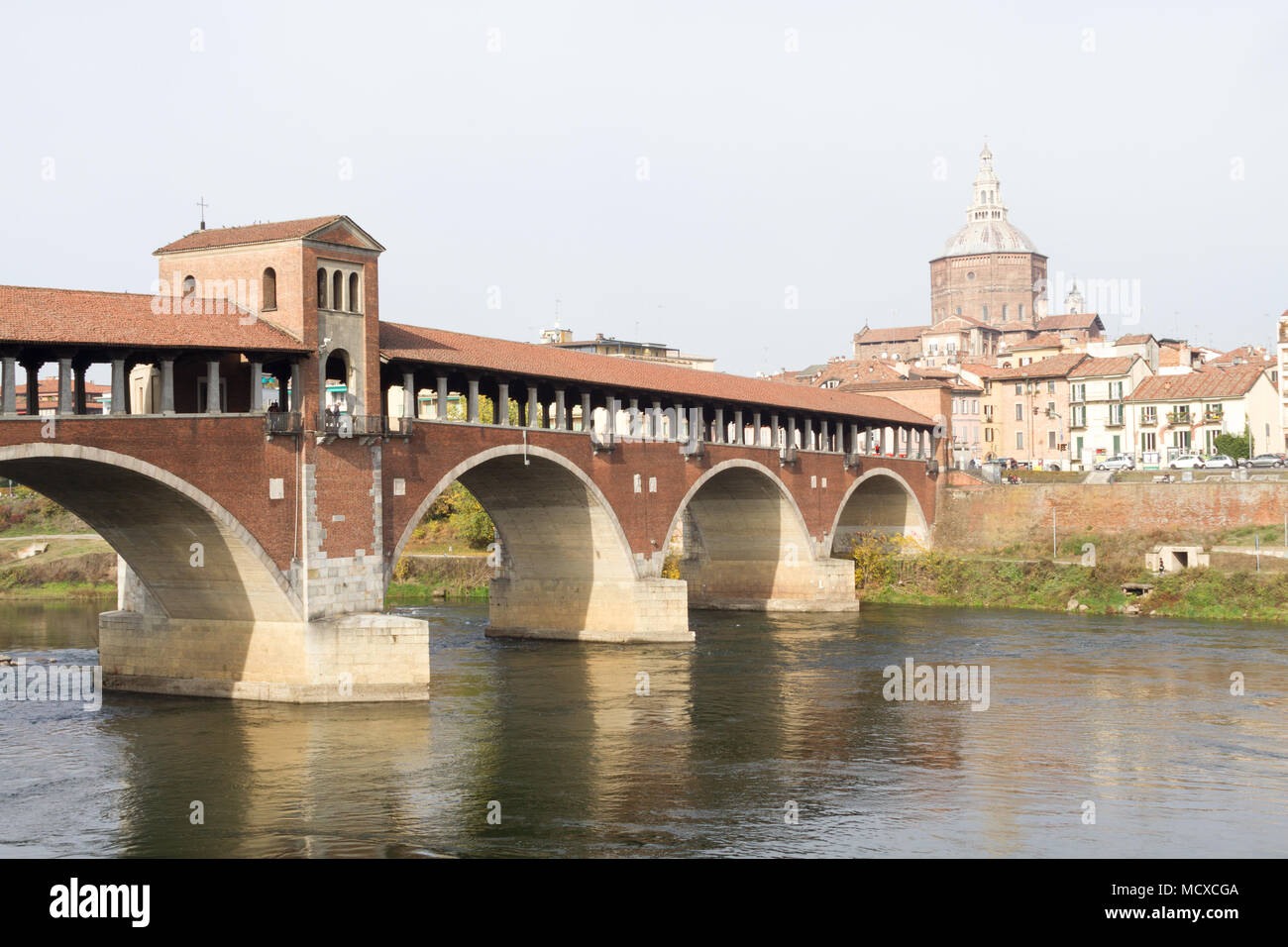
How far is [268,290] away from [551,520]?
59.4 feet

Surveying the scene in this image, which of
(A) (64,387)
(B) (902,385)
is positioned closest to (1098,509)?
(B) (902,385)

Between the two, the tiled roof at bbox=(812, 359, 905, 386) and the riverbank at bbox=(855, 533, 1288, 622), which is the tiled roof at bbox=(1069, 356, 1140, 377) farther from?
the riverbank at bbox=(855, 533, 1288, 622)

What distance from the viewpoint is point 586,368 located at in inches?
2131

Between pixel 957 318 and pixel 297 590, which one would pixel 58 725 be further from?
pixel 957 318

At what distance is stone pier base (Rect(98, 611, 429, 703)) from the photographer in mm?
39281

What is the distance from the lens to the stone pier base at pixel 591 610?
5531 cm

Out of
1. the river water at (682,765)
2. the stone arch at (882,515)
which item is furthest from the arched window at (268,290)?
the stone arch at (882,515)

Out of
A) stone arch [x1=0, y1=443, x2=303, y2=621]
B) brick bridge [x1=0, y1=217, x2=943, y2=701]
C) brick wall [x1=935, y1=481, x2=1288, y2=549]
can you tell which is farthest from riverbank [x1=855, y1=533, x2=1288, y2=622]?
stone arch [x1=0, y1=443, x2=303, y2=621]

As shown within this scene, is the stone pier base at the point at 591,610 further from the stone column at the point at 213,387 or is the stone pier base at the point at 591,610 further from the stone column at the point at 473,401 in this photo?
the stone column at the point at 213,387

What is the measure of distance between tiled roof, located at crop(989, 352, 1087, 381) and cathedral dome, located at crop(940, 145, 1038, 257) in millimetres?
59292

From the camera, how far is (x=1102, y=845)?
84.2 feet

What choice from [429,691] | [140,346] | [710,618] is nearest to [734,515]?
[710,618]

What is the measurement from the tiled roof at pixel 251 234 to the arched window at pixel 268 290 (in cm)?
86
